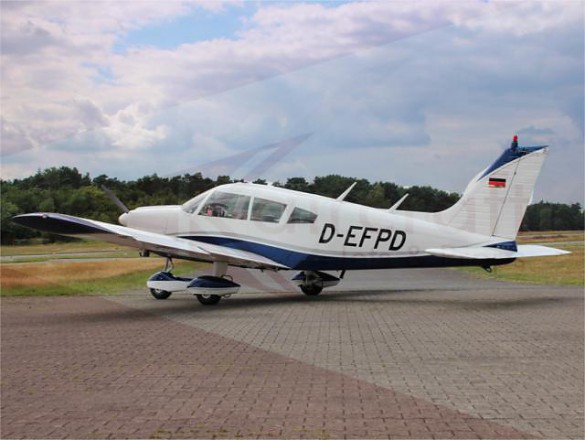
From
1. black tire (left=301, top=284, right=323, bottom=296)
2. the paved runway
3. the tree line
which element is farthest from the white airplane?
the tree line

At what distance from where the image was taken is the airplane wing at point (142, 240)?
12.7 m

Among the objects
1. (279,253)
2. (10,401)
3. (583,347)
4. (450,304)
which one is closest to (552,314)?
(450,304)

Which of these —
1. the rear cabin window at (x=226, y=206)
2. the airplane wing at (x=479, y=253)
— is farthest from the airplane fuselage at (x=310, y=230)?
the airplane wing at (x=479, y=253)

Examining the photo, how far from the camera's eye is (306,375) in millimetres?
7773

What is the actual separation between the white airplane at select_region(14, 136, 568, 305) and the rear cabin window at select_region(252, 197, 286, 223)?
0.07 ft

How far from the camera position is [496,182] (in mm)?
15203

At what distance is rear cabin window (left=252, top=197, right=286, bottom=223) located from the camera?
1619 centimetres

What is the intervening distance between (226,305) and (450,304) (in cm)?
483

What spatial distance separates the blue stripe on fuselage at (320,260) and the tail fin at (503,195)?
3.22 ft

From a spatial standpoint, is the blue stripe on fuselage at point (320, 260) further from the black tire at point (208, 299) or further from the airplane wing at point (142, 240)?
the black tire at point (208, 299)

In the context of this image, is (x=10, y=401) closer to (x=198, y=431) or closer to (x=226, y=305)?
(x=198, y=431)

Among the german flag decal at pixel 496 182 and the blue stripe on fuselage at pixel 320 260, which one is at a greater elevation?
the german flag decal at pixel 496 182

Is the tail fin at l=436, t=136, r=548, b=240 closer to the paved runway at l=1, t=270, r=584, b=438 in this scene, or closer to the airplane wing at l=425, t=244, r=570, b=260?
the airplane wing at l=425, t=244, r=570, b=260

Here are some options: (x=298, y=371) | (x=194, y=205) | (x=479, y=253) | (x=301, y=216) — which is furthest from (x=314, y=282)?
(x=298, y=371)
